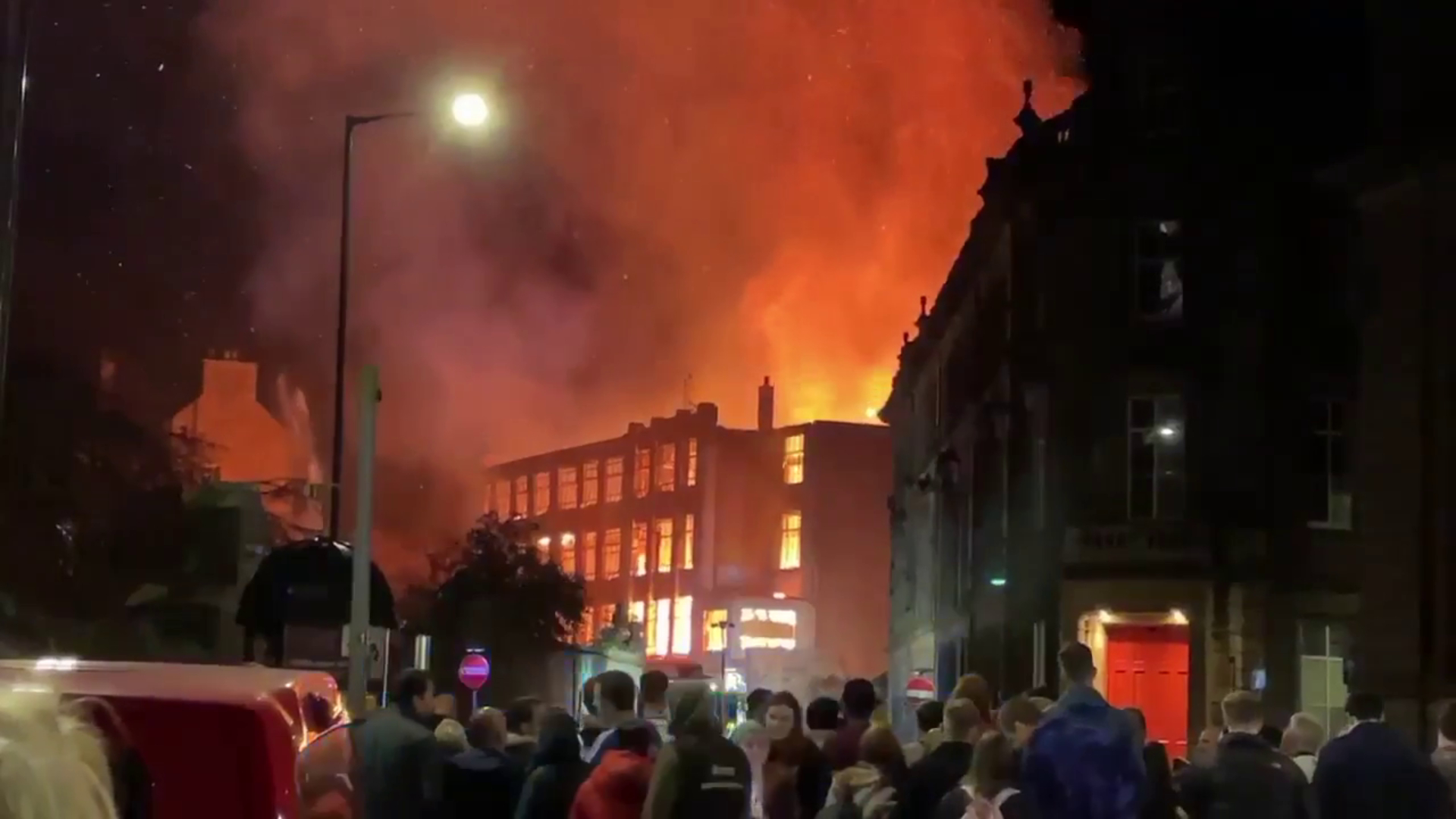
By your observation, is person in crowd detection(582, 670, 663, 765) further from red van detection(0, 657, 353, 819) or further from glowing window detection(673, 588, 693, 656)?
glowing window detection(673, 588, 693, 656)

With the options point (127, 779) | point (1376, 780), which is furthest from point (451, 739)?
point (127, 779)

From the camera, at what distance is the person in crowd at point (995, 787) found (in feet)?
24.9

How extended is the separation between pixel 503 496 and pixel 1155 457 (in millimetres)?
72424

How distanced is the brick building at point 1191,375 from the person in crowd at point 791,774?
71.2ft

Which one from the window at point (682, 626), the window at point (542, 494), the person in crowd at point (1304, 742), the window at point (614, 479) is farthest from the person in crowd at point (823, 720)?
the window at point (542, 494)

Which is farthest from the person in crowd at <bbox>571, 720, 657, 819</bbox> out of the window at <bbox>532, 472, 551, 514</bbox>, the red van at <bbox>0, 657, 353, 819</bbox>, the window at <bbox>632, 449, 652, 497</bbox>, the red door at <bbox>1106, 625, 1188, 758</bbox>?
the window at <bbox>532, 472, 551, 514</bbox>

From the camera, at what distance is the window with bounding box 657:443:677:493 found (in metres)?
84.9

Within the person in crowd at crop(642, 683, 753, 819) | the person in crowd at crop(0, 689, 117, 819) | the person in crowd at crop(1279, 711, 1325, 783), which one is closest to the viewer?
the person in crowd at crop(0, 689, 117, 819)

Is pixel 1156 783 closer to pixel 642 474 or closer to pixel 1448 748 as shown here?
pixel 1448 748

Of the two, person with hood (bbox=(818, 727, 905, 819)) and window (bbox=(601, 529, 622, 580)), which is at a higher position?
window (bbox=(601, 529, 622, 580))

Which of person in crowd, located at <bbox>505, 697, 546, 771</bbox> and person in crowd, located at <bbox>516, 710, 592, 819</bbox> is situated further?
person in crowd, located at <bbox>505, 697, 546, 771</bbox>

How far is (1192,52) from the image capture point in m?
30.8

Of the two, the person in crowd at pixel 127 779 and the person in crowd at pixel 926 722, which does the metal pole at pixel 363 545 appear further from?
Result: the person in crowd at pixel 127 779

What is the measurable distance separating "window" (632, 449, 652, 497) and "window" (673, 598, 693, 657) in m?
6.19
